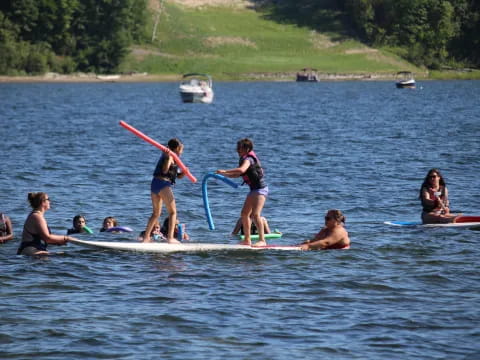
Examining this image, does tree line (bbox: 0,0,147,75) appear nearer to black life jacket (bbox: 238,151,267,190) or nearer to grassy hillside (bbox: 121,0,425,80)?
grassy hillside (bbox: 121,0,425,80)

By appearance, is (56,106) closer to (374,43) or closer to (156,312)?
(156,312)

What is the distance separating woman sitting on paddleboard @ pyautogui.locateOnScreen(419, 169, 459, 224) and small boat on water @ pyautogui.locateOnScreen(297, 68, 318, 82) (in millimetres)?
145272

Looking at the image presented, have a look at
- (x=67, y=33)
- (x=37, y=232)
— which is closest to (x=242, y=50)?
(x=67, y=33)

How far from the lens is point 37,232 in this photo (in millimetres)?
19109

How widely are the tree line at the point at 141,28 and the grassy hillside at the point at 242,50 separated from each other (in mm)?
4184

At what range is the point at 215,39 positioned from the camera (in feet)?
581

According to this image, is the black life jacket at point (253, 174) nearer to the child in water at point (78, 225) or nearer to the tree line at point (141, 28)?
the child in water at point (78, 225)

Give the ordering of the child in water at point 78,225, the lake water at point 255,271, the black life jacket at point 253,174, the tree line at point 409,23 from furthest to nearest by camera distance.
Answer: the tree line at point 409,23 < the child in water at point 78,225 < the black life jacket at point 253,174 < the lake water at point 255,271

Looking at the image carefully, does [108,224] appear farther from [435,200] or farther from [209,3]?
[209,3]

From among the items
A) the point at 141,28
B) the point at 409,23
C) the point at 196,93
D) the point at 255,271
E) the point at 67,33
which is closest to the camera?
the point at 255,271

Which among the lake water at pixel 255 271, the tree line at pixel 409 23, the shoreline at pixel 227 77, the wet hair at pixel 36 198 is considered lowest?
the lake water at pixel 255 271

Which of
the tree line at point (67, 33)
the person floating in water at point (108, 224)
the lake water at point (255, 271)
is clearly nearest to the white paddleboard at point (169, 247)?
the lake water at point (255, 271)

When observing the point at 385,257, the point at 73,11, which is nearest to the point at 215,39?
the point at 73,11

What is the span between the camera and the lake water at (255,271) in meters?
14.0
